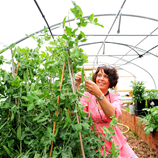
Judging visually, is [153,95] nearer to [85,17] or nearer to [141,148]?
[141,148]

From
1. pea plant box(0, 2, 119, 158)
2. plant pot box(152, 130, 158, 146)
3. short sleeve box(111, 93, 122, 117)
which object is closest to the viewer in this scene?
pea plant box(0, 2, 119, 158)

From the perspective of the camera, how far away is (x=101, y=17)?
3.15 meters

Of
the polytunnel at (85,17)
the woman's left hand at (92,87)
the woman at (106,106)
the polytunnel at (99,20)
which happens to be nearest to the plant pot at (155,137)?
the polytunnel at (85,17)

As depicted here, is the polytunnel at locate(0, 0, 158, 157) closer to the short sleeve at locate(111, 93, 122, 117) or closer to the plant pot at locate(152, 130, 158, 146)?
the plant pot at locate(152, 130, 158, 146)

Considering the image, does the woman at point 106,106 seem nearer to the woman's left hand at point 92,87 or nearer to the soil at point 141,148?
the woman's left hand at point 92,87

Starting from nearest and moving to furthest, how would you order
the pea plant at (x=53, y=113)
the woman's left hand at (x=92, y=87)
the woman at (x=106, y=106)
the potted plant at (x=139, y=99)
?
the pea plant at (x=53, y=113) < the woman's left hand at (x=92, y=87) < the woman at (x=106, y=106) < the potted plant at (x=139, y=99)

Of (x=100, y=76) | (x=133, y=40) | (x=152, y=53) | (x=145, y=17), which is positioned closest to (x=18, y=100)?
(x=100, y=76)

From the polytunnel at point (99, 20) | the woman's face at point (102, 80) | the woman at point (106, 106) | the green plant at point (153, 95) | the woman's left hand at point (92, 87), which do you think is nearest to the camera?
the woman's left hand at point (92, 87)

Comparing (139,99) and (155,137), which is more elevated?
(139,99)

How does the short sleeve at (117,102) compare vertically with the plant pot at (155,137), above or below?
above

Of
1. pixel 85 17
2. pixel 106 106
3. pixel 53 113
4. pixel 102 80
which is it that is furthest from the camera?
pixel 85 17

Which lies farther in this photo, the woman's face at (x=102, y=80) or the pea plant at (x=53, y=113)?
the woman's face at (x=102, y=80)

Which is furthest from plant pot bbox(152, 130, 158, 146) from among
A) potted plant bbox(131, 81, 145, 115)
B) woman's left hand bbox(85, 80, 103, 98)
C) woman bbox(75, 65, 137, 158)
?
woman's left hand bbox(85, 80, 103, 98)

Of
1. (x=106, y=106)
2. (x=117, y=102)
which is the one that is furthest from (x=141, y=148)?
(x=106, y=106)
